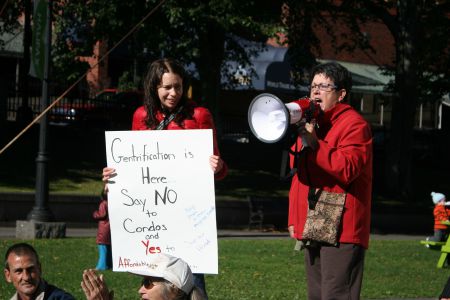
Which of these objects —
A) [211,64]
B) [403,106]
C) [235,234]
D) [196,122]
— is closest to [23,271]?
[196,122]

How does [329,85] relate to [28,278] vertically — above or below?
above

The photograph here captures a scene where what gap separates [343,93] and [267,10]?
17.7 meters

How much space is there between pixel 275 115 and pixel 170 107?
0.94 metres

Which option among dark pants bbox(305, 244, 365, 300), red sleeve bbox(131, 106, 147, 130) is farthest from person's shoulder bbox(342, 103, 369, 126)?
red sleeve bbox(131, 106, 147, 130)

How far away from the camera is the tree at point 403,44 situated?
26.1 meters

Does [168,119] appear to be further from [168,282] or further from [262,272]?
[262,272]

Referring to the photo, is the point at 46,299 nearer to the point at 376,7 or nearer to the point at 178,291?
the point at 178,291

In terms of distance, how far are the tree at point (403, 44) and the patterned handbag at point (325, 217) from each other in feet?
66.3

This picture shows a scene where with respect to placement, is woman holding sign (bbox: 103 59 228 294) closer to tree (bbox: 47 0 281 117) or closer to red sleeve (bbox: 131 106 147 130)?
red sleeve (bbox: 131 106 147 130)

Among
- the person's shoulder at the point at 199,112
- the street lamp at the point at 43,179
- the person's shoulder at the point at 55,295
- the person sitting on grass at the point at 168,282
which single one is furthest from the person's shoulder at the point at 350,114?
the street lamp at the point at 43,179

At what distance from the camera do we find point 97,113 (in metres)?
30.0

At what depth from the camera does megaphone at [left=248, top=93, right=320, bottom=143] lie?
4.91 meters

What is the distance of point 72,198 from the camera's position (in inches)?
740

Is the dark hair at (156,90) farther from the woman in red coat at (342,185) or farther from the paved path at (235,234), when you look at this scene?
the paved path at (235,234)
